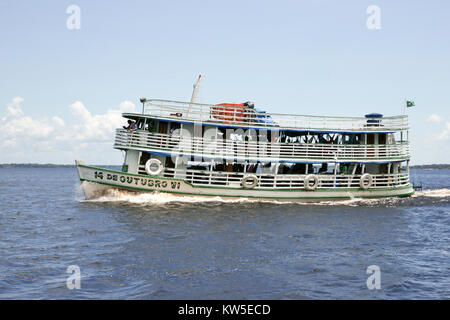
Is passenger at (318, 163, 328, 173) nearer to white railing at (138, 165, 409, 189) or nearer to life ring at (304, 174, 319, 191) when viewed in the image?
white railing at (138, 165, 409, 189)

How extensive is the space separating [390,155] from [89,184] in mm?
19417

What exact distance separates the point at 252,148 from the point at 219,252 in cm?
1104

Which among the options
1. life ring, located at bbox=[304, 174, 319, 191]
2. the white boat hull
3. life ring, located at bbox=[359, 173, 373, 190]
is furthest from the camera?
life ring, located at bbox=[359, 173, 373, 190]

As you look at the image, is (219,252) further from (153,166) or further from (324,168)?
(324,168)

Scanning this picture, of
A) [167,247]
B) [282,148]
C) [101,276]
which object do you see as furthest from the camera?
[282,148]

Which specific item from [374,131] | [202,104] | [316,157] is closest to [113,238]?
[202,104]

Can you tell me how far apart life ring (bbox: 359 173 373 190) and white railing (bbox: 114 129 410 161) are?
1.20 meters

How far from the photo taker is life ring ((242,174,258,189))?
21094 mm

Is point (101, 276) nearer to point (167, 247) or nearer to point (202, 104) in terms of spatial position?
point (167, 247)

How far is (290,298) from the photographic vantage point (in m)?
8.11

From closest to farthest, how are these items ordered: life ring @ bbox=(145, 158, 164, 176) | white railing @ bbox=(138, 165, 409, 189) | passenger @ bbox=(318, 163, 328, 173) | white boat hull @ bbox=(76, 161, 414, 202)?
1. white boat hull @ bbox=(76, 161, 414, 202)
2. life ring @ bbox=(145, 158, 164, 176)
3. white railing @ bbox=(138, 165, 409, 189)
4. passenger @ bbox=(318, 163, 328, 173)

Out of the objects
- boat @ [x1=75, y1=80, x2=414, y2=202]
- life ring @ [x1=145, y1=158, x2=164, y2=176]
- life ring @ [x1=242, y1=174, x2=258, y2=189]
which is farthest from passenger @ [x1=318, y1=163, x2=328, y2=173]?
life ring @ [x1=145, y1=158, x2=164, y2=176]

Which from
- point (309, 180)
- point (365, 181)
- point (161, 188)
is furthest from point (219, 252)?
point (365, 181)

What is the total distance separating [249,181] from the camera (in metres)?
21.2
